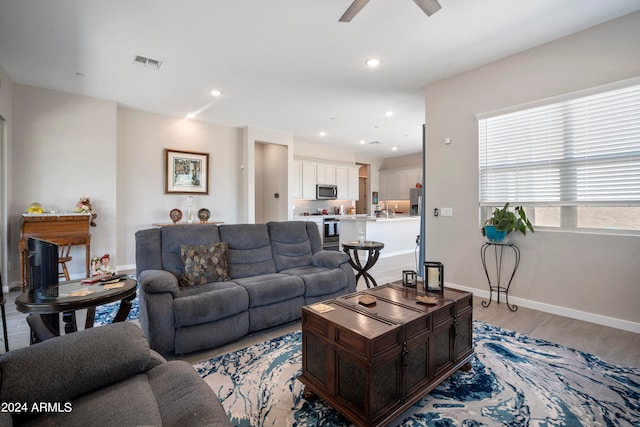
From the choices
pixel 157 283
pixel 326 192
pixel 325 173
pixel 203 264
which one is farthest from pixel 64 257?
pixel 325 173

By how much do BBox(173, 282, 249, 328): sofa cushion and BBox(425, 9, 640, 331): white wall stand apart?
290cm

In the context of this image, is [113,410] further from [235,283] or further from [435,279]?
[435,279]

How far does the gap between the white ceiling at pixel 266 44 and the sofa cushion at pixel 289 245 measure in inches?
82.2

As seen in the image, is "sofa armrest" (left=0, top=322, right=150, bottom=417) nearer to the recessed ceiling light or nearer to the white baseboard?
the recessed ceiling light

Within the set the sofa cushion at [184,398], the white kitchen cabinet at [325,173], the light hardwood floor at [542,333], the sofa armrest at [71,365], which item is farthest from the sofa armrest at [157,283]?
the white kitchen cabinet at [325,173]

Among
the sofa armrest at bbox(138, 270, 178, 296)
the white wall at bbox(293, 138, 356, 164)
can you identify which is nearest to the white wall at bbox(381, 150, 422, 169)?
the white wall at bbox(293, 138, 356, 164)

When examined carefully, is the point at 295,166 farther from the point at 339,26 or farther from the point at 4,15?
the point at 4,15

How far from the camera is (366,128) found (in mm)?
6801

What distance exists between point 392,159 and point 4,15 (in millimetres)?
9621

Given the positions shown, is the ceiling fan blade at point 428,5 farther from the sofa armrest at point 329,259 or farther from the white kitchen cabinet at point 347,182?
the white kitchen cabinet at point 347,182

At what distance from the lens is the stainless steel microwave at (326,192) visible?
8.44m

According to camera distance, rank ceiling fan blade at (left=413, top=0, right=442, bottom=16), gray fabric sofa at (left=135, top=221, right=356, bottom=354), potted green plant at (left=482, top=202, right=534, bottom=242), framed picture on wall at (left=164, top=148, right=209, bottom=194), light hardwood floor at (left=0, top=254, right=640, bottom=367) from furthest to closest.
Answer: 1. framed picture on wall at (left=164, top=148, right=209, bottom=194)
2. potted green plant at (left=482, top=202, right=534, bottom=242)
3. light hardwood floor at (left=0, top=254, right=640, bottom=367)
4. gray fabric sofa at (left=135, top=221, right=356, bottom=354)
5. ceiling fan blade at (left=413, top=0, right=442, bottom=16)

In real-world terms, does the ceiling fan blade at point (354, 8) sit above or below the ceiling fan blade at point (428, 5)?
above

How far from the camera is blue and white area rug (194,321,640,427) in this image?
163 centimetres
